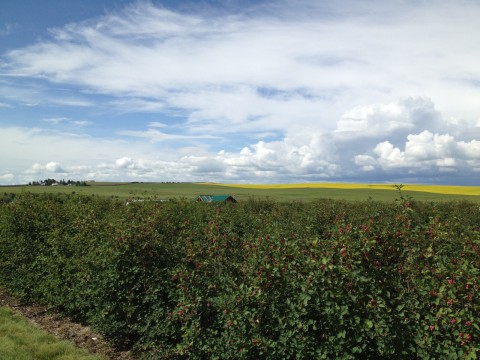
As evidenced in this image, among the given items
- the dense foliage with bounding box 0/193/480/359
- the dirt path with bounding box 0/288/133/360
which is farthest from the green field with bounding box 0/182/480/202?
the dense foliage with bounding box 0/193/480/359

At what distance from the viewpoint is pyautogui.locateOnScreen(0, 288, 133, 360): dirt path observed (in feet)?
21.4

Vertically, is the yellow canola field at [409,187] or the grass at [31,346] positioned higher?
the yellow canola field at [409,187]

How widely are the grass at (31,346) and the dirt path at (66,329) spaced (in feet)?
0.73

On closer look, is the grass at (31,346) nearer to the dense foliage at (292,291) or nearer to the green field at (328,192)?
the dense foliage at (292,291)

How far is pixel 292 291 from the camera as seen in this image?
445cm

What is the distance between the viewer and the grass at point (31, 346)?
20.2 feet

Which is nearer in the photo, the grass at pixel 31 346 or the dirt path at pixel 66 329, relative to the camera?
the grass at pixel 31 346

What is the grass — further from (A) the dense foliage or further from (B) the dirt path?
(A) the dense foliage

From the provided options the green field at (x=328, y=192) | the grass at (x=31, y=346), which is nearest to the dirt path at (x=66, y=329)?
the grass at (x=31, y=346)

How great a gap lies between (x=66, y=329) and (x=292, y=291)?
5.18m

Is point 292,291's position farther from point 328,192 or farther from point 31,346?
point 328,192

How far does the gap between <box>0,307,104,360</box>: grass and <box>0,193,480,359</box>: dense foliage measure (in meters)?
0.56

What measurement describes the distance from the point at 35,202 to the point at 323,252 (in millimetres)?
9294

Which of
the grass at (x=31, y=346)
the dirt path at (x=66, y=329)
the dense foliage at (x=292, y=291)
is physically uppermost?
the dense foliage at (x=292, y=291)
